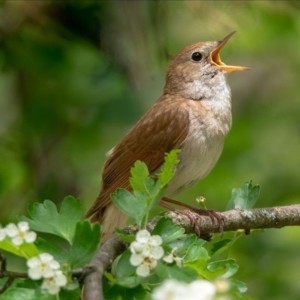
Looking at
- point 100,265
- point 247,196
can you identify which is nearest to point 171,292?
point 100,265

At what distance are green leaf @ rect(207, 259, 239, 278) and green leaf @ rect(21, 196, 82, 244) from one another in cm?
50

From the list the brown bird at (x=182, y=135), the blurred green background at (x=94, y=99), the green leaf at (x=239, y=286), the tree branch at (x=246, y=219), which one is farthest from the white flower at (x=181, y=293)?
the blurred green background at (x=94, y=99)

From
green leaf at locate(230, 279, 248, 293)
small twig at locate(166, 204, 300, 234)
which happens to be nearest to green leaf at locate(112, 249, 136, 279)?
green leaf at locate(230, 279, 248, 293)

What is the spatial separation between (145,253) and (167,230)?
381 mm

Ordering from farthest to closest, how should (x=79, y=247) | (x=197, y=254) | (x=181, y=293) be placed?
(x=197, y=254) → (x=79, y=247) → (x=181, y=293)

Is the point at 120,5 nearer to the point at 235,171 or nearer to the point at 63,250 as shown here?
the point at 235,171

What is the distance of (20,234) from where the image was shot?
3.35 metres

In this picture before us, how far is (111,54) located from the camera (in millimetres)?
7902

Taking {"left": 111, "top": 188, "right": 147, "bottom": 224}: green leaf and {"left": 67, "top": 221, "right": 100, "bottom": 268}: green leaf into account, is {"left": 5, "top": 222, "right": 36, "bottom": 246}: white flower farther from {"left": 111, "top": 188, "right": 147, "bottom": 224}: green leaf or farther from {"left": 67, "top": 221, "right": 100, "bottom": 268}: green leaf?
{"left": 111, "top": 188, "right": 147, "bottom": 224}: green leaf

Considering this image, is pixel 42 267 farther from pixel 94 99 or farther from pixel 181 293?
pixel 94 99

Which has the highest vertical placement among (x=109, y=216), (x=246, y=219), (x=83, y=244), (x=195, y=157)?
(x=195, y=157)

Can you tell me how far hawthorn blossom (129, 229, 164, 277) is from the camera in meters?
3.32

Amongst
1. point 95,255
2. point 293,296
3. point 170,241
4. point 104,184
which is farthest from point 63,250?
A: point 293,296

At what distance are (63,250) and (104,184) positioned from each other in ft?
8.45
